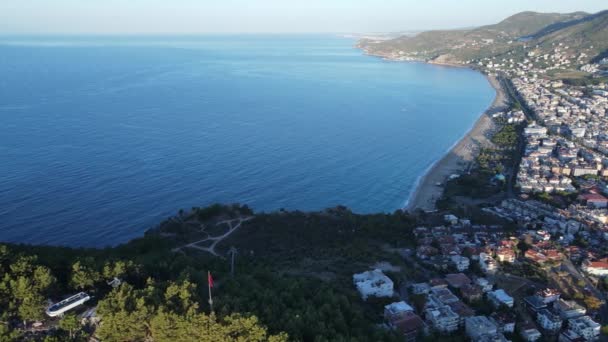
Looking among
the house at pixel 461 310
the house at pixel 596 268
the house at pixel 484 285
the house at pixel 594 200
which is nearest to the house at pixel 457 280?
the house at pixel 484 285

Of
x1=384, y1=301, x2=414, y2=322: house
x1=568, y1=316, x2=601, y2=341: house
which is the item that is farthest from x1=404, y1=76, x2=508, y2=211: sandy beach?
x1=384, y1=301, x2=414, y2=322: house

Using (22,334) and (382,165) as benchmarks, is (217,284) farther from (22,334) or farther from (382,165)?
(382,165)

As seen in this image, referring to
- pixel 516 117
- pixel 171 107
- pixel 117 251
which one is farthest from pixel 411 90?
pixel 117 251

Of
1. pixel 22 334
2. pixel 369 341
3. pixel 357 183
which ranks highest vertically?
pixel 22 334

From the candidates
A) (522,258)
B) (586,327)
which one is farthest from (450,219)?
(586,327)

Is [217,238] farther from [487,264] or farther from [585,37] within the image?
[585,37]
